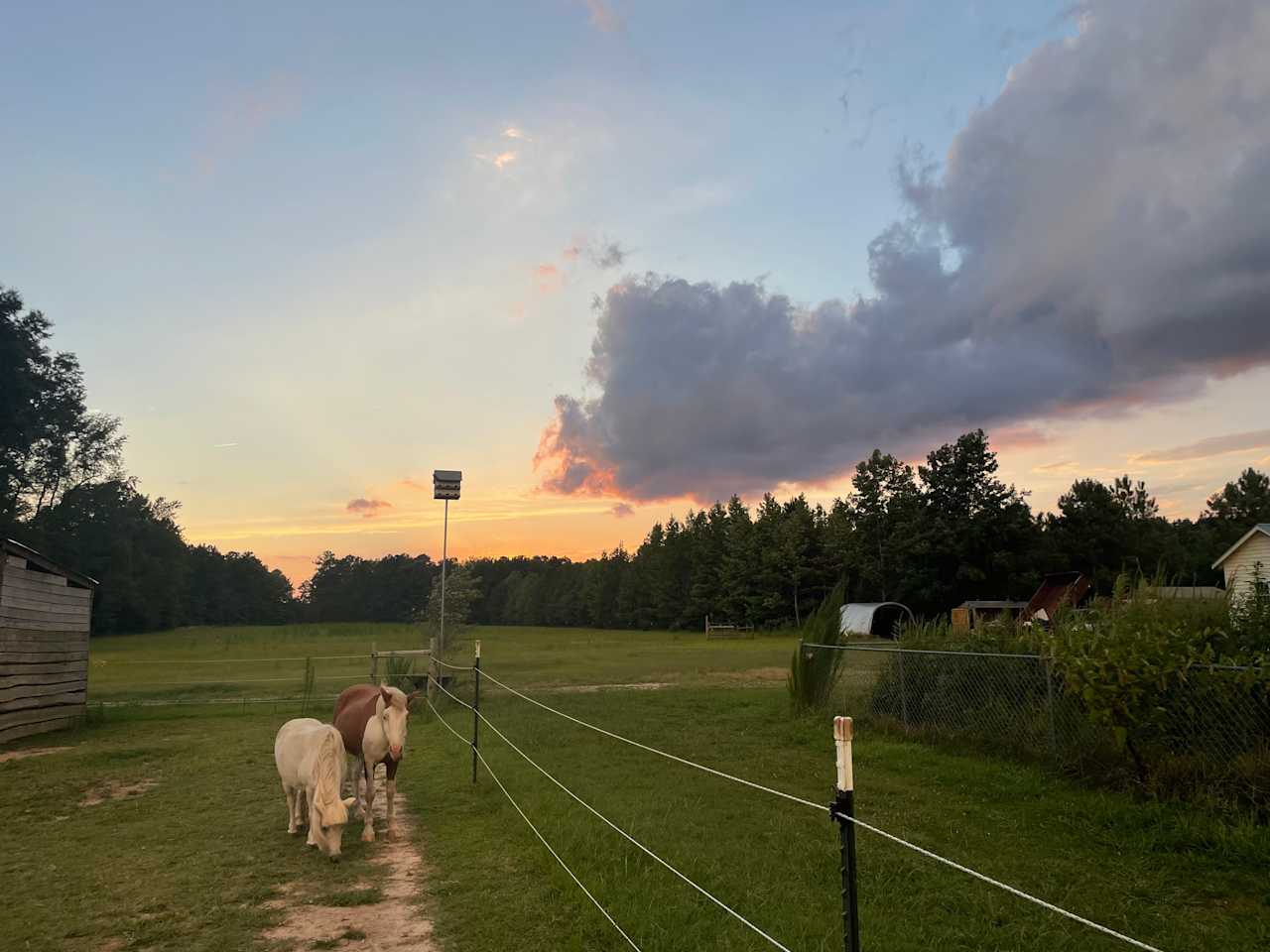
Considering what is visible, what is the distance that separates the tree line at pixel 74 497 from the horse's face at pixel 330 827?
1848 inches

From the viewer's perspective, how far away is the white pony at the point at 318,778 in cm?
645

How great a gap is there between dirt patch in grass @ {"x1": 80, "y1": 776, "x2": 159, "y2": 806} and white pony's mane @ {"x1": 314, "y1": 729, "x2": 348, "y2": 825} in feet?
13.4

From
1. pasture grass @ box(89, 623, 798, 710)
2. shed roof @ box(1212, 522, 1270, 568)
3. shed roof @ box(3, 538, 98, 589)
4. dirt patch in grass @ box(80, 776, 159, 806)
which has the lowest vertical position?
pasture grass @ box(89, 623, 798, 710)

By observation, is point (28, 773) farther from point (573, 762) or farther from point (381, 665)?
point (381, 665)

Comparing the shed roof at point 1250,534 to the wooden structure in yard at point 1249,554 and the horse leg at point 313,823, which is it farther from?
the horse leg at point 313,823

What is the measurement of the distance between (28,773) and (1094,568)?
61477mm

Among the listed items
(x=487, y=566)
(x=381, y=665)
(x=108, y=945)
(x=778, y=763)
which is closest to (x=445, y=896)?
(x=108, y=945)

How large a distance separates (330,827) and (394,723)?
1039 mm

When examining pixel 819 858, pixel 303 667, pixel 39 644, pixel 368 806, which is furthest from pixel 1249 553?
pixel 303 667

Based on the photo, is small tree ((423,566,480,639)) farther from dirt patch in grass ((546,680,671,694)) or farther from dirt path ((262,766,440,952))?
dirt path ((262,766,440,952))

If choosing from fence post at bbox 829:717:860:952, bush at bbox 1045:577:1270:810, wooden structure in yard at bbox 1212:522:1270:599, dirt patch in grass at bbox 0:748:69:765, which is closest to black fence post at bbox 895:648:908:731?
bush at bbox 1045:577:1270:810

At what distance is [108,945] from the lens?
479cm

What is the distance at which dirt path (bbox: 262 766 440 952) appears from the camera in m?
4.77

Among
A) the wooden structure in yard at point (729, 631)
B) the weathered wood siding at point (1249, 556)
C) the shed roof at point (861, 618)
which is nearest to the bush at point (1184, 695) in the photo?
the weathered wood siding at point (1249, 556)
